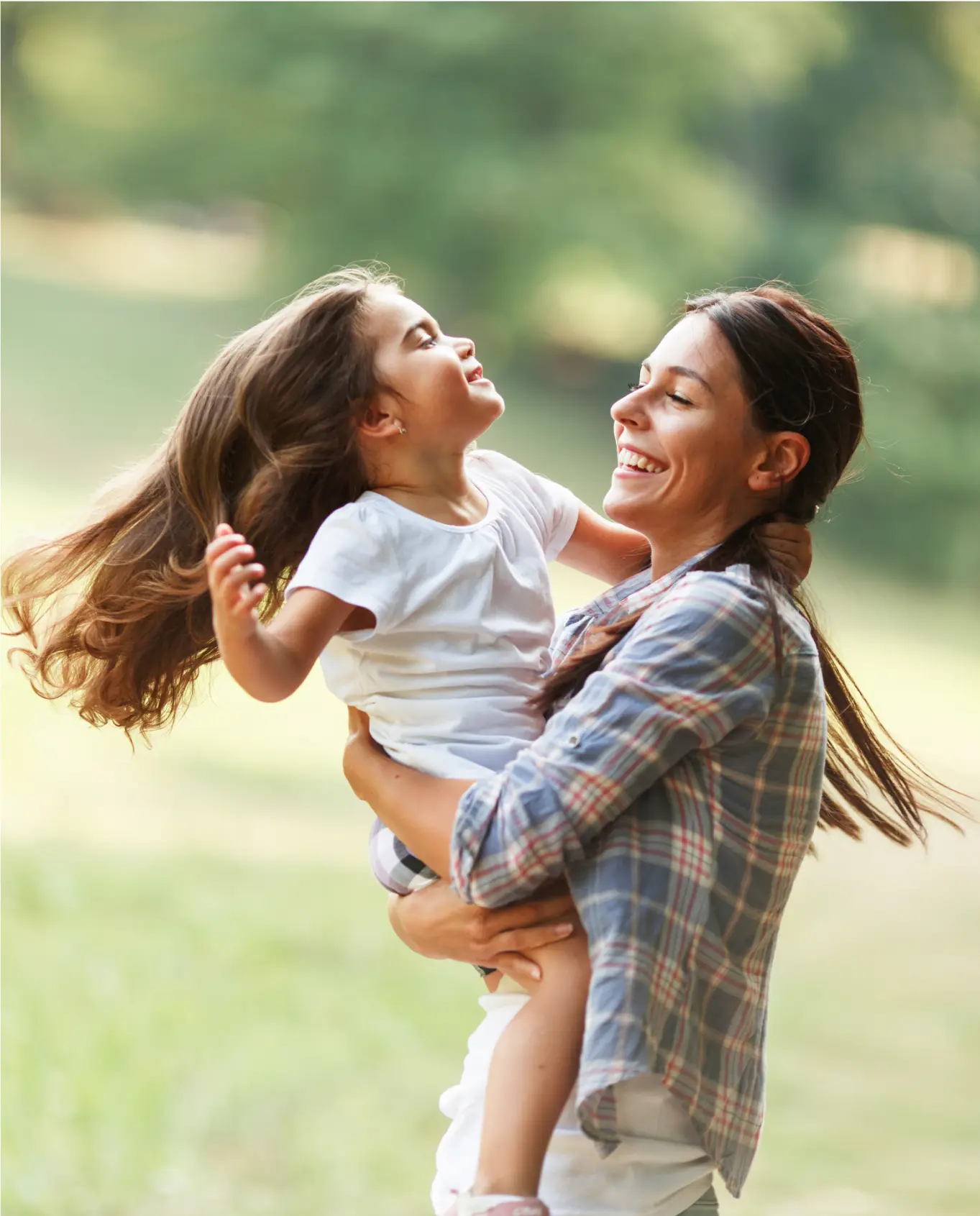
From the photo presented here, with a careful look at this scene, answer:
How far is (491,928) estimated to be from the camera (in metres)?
1.41

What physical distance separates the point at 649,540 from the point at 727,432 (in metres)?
0.15

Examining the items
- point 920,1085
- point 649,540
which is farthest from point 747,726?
point 920,1085

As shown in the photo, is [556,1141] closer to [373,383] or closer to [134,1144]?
[373,383]

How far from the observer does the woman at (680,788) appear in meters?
1.30

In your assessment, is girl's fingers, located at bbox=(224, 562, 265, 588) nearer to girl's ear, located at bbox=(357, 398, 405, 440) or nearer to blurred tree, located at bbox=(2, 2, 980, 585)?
girl's ear, located at bbox=(357, 398, 405, 440)

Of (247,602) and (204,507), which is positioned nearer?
(247,602)

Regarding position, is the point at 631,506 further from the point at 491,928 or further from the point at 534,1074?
the point at 534,1074

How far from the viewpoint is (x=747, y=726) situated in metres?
1.36

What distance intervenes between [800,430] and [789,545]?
11cm

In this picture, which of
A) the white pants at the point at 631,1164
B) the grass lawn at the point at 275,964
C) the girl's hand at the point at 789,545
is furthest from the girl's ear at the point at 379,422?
the grass lawn at the point at 275,964

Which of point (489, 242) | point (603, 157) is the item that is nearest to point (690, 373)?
point (489, 242)

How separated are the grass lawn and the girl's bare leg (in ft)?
8.05

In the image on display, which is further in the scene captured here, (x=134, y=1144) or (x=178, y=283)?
(x=178, y=283)

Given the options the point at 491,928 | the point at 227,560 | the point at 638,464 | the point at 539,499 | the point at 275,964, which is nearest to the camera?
the point at 227,560
